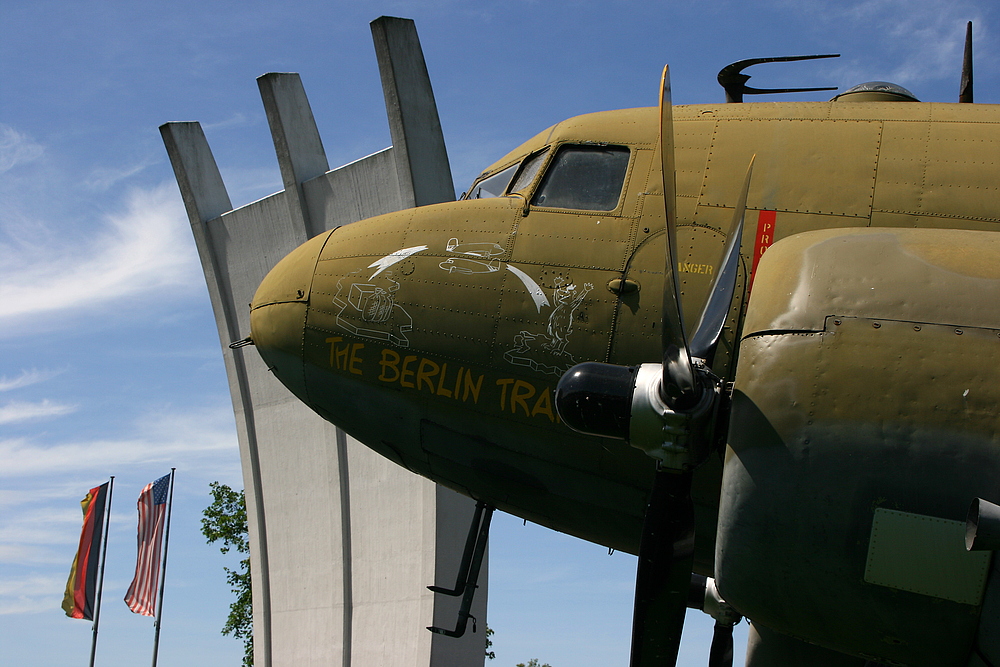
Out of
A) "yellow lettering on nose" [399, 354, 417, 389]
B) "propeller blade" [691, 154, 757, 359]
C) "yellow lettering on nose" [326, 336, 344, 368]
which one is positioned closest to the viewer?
"propeller blade" [691, 154, 757, 359]

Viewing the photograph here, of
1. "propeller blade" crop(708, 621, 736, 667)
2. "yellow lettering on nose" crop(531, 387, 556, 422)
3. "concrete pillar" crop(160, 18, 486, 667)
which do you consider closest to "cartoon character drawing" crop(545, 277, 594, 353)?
"yellow lettering on nose" crop(531, 387, 556, 422)

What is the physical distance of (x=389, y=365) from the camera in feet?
24.8

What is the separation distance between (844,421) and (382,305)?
397cm

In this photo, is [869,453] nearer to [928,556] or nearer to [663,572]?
[928,556]

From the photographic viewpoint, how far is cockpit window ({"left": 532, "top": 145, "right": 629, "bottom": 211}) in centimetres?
763

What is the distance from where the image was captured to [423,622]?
76.6 feet

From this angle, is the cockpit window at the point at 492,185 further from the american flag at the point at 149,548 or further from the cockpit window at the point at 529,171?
the american flag at the point at 149,548

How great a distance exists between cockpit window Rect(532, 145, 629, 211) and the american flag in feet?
63.2

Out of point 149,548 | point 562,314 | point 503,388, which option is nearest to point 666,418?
point 562,314

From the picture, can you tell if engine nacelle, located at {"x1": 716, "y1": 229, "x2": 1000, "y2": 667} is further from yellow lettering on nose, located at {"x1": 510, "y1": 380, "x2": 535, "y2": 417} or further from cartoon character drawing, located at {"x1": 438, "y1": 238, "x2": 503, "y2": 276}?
cartoon character drawing, located at {"x1": 438, "y1": 238, "x2": 503, "y2": 276}

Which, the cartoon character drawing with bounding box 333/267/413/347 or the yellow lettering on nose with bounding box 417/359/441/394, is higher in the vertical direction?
the cartoon character drawing with bounding box 333/267/413/347

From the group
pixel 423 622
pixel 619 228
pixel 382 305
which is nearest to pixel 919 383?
pixel 619 228

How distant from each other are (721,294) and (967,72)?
5.19 m

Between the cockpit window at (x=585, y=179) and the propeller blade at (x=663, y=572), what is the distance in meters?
2.58
